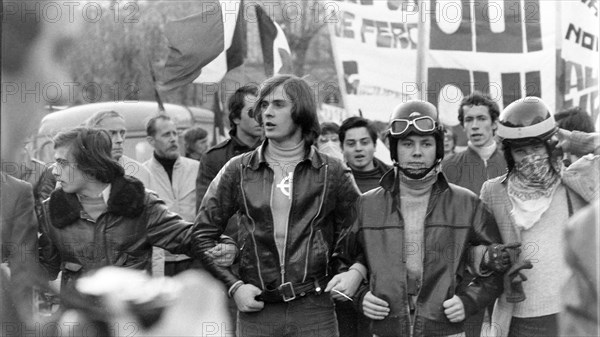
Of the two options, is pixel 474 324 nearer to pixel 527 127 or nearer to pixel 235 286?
pixel 527 127

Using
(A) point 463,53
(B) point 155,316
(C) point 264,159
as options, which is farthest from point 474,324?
(A) point 463,53

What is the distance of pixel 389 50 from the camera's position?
1117cm

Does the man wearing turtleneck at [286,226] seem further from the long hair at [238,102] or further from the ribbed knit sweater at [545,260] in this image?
the long hair at [238,102]

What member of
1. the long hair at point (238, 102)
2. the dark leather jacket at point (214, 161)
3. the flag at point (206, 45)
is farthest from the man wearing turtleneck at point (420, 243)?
the flag at point (206, 45)

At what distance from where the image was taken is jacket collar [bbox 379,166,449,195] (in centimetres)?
556

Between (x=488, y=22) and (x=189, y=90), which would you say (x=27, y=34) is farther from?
(x=189, y=90)

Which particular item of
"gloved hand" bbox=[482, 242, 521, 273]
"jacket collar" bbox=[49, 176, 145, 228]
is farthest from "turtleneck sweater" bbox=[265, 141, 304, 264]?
"gloved hand" bbox=[482, 242, 521, 273]

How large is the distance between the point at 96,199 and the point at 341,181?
4.27 ft

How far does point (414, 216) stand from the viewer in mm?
5531

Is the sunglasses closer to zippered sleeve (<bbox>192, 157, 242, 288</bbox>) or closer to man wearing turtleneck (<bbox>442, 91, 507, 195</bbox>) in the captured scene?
zippered sleeve (<bbox>192, 157, 242, 288</bbox>)

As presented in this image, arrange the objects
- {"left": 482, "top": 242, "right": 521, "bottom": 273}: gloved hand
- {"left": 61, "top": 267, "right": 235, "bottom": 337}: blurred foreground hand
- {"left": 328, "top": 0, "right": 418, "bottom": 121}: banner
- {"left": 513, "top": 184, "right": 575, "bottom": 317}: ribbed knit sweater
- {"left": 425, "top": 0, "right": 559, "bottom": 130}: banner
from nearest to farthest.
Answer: {"left": 61, "top": 267, "right": 235, "bottom": 337}: blurred foreground hand < {"left": 482, "top": 242, "right": 521, "bottom": 273}: gloved hand < {"left": 513, "top": 184, "right": 575, "bottom": 317}: ribbed knit sweater < {"left": 425, "top": 0, "right": 559, "bottom": 130}: banner < {"left": 328, "top": 0, "right": 418, "bottom": 121}: banner

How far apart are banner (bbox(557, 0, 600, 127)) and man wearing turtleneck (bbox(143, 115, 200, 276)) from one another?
365cm

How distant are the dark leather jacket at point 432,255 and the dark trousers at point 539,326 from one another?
23 cm

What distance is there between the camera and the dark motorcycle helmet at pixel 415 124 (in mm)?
5648
